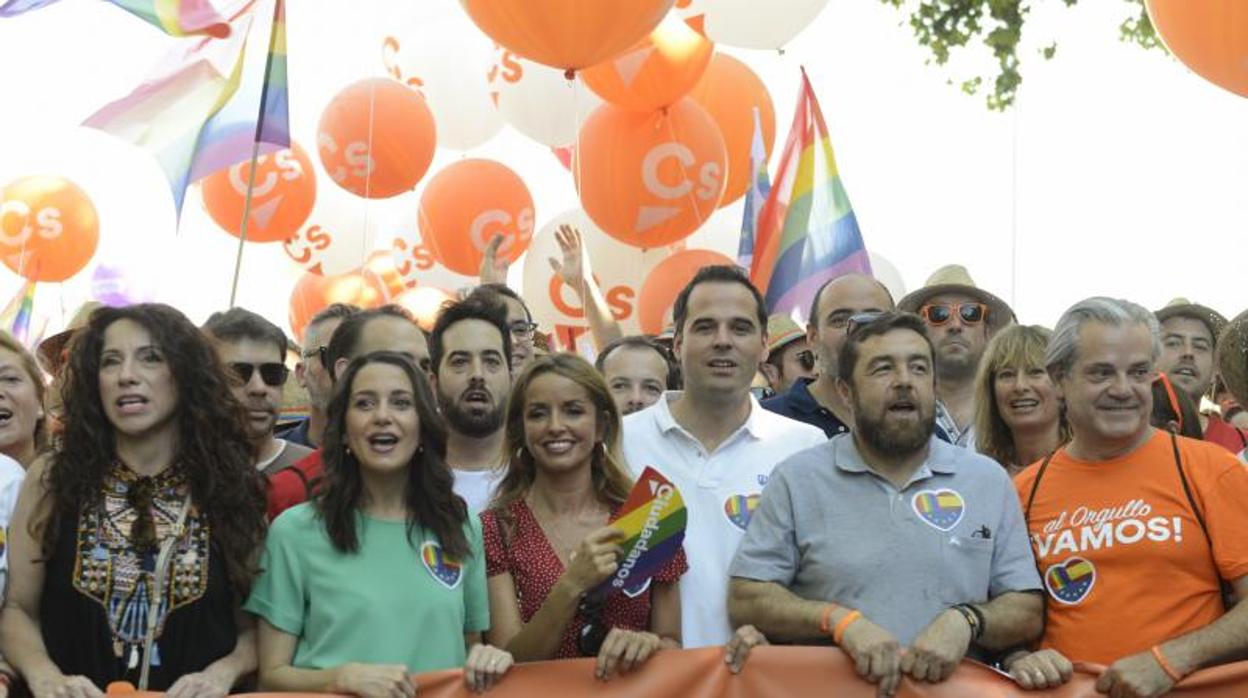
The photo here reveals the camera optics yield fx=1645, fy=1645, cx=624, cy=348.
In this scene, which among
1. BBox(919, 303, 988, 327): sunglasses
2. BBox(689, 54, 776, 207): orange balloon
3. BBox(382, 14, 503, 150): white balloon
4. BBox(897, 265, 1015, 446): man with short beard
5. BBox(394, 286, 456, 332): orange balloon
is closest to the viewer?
BBox(897, 265, 1015, 446): man with short beard

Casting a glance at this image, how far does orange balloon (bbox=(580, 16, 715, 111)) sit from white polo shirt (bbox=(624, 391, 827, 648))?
16.4 ft

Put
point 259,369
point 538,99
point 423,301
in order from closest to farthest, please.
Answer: point 259,369, point 538,99, point 423,301

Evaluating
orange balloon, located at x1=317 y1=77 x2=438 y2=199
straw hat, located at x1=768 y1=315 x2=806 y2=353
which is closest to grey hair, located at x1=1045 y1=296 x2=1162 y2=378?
straw hat, located at x1=768 y1=315 x2=806 y2=353

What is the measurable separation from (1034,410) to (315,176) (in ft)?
31.1

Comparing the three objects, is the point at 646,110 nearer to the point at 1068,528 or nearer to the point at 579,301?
the point at 579,301

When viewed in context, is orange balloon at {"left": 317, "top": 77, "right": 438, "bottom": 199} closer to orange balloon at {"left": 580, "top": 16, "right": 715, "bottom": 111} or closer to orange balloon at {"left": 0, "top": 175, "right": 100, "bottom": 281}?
orange balloon at {"left": 580, "top": 16, "right": 715, "bottom": 111}

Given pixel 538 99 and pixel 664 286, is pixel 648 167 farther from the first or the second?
pixel 538 99

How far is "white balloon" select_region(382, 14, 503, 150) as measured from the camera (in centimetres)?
1340

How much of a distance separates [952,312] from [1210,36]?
2091mm

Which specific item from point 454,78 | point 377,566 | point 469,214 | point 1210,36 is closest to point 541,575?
point 377,566

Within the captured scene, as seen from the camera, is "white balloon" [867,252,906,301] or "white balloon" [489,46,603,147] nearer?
"white balloon" [489,46,603,147]

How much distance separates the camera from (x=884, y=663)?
4004mm

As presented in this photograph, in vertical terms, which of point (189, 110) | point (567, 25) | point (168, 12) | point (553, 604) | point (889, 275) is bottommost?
point (553, 604)

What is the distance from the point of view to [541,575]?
14.8 ft
